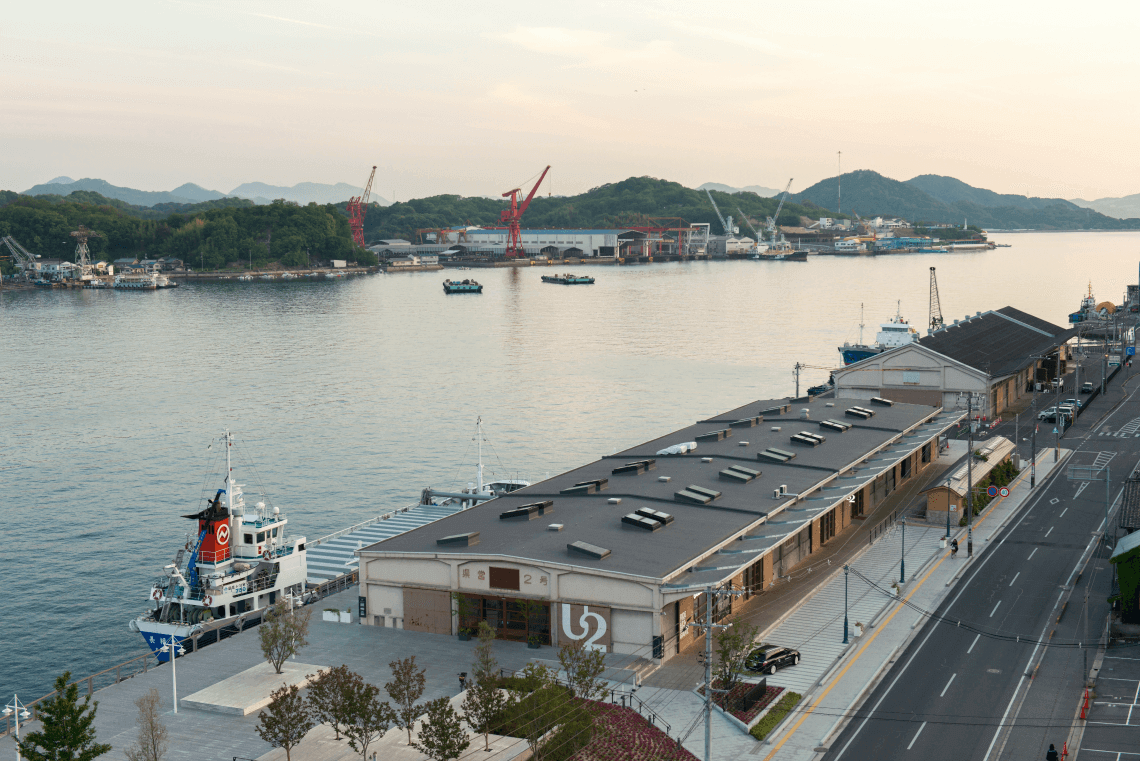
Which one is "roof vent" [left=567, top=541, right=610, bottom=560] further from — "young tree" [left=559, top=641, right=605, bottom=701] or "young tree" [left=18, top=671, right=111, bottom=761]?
"young tree" [left=18, top=671, right=111, bottom=761]

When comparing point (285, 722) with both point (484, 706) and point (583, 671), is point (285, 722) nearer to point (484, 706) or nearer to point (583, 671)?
point (484, 706)

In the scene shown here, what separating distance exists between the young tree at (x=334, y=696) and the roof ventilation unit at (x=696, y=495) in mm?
19538

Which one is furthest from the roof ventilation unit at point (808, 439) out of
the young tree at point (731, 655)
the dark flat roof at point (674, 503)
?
the young tree at point (731, 655)

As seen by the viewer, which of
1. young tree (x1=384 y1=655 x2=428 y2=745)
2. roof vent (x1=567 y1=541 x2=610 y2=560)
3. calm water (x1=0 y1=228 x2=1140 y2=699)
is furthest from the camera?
calm water (x1=0 y1=228 x2=1140 y2=699)

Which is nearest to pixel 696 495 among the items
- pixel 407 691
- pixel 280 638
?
pixel 280 638

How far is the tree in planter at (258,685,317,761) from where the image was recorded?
2667 centimetres

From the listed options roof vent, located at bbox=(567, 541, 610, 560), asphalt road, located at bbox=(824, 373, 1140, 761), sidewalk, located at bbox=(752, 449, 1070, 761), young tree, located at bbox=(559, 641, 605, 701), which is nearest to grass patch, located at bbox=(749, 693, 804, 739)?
sidewalk, located at bbox=(752, 449, 1070, 761)

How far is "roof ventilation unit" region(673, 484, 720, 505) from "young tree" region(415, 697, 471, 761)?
19.9m

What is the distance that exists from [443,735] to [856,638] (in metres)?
18.7

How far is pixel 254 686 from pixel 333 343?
351 ft

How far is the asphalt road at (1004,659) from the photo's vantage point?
3064cm

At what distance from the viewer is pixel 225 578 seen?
141 feet

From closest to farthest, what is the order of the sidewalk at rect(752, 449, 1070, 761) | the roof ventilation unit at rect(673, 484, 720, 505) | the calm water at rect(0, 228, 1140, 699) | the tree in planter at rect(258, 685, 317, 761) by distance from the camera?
the tree in planter at rect(258, 685, 317, 761) < the sidewalk at rect(752, 449, 1070, 761) < the roof ventilation unit at rect(673, 484, 720, 505) < the calm water at rect(0, 228, 1140, 699)

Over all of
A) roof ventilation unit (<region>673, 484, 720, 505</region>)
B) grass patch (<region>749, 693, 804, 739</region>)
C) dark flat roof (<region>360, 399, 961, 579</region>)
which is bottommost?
grass patch (<region>749, 693, 804, 739</region>)
